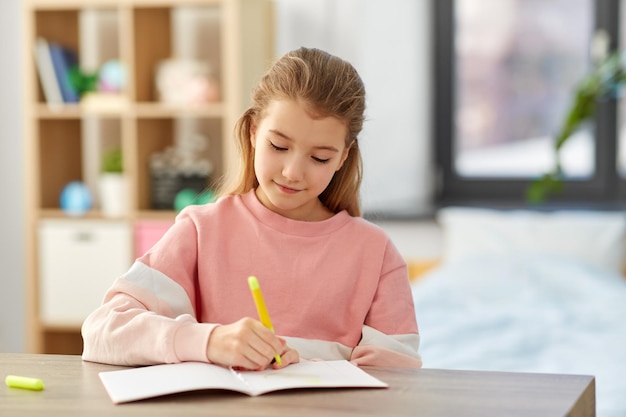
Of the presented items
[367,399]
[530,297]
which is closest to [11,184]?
[530,297]

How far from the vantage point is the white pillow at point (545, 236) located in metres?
3.47

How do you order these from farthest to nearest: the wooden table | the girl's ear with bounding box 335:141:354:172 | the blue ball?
the blue ball < the girl's ear with bounding box 335:141:354:172 < the wooden table

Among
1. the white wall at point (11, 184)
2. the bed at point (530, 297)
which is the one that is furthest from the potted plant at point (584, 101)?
the white wall at point (11, 184)

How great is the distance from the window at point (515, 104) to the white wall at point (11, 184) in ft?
5.33

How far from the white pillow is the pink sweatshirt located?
207 cm

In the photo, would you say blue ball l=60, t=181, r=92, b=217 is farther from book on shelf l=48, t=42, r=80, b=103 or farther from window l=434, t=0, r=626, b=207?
window l=434, t=0, r=626, b=207

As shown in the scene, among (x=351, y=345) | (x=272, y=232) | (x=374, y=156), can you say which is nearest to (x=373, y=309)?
(x=351, y=345)

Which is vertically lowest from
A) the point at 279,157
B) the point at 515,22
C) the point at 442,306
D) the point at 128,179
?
the point at 442,306

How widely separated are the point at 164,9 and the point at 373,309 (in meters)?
2.76

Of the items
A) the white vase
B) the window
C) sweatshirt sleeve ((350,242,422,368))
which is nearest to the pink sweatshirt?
sweatshirt sleeve ((350,242,422,368))

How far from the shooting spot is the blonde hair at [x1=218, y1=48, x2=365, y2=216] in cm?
134

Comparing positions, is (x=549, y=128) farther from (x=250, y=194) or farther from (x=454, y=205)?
(x=250, y=194)

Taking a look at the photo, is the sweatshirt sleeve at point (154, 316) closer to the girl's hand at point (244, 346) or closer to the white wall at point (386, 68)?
the girl's hand at point (244, 346)

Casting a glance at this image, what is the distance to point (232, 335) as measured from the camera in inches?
45.4
